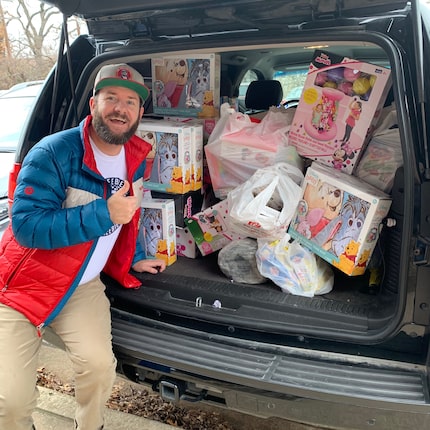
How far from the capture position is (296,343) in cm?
182

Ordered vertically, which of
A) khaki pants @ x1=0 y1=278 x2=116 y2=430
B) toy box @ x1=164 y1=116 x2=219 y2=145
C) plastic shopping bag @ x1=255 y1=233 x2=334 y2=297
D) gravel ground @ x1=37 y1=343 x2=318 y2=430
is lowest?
gravel ground @ x1=37 y1=343 x2=318 y2=430

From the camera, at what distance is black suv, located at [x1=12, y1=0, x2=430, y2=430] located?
1525 mm

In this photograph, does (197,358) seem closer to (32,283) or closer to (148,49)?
(32,283)

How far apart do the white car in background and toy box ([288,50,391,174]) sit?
1907 millimetres

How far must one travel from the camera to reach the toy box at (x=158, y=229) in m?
2.39

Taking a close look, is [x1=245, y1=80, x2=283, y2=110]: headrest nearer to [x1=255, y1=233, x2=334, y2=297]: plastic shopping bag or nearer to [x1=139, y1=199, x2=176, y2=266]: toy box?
[x1=139, y1=199, x2=176, y2=266]: toy box

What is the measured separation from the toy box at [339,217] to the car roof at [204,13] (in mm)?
675

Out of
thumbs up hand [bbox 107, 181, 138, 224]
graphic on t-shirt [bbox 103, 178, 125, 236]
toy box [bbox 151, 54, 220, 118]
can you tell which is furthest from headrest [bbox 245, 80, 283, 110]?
thumbs up hand [bbox 107, 181, 138, 224]

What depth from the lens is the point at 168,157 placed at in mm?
2412

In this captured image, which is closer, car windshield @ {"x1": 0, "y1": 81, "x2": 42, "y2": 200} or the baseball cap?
the baseball cap

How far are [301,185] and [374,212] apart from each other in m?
0.49

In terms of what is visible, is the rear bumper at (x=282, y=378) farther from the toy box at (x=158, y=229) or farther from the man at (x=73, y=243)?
the toy box at (x=158, y=229)

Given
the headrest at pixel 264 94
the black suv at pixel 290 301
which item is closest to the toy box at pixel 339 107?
the black suv at pixel 290 301

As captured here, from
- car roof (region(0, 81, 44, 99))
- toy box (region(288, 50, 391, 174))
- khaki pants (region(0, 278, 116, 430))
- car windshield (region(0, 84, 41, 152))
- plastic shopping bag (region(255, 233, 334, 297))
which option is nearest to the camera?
khaki pants (region(0, 278, 116, 430))
